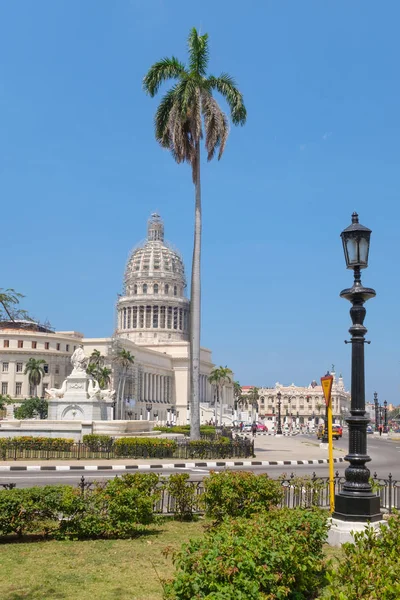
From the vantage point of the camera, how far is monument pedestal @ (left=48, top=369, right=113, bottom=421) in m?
40.3

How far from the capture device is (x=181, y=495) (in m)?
11.9

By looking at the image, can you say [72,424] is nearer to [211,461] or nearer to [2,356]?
[211,461]

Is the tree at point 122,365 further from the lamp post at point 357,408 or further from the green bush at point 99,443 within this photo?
the lamp post at point 357,408

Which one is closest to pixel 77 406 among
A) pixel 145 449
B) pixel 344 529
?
pixel 145 449

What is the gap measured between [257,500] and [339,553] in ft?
6.41

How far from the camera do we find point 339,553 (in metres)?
9.17

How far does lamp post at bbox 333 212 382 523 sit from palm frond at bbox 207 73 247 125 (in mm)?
23408

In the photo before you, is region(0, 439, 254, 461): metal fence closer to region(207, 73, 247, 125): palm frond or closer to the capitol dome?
region(207, 73, 247, 125): palm frond

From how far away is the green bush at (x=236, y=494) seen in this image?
1078cm

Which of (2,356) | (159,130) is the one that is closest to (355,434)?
(159,130)

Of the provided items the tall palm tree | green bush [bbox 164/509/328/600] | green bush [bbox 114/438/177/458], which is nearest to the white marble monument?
green bush [bbox 114/438/177/458]

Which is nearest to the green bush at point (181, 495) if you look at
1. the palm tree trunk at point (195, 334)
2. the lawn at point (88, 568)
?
the lawn at point (88, 568)

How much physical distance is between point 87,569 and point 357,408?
4.46 m

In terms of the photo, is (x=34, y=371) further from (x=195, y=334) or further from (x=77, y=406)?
(x=195, y=334)
